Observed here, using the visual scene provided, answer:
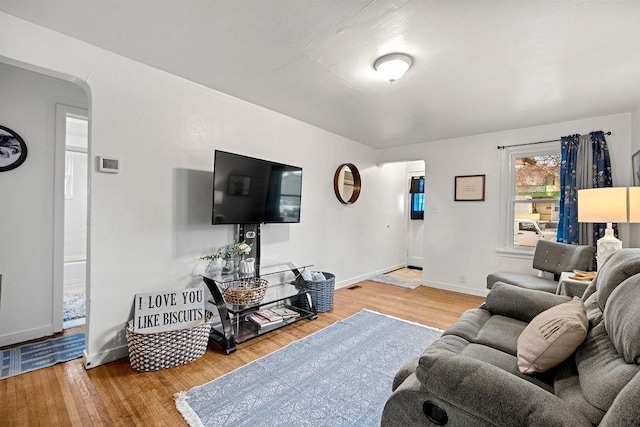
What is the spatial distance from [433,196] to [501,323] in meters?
3.10

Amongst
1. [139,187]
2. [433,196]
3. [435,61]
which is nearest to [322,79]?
[435,61]

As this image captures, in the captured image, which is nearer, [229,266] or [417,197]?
[229,266]

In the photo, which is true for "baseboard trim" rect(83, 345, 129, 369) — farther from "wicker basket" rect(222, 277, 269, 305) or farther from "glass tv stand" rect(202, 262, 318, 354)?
"wicker basket" rect(222, 277, 269, 305)

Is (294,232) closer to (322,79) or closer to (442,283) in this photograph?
(322,79)

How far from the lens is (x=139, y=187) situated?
2309 millimetres

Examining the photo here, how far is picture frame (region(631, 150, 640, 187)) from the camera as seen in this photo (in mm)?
2775

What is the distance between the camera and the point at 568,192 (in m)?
3.40

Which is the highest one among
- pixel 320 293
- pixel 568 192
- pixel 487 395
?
pixel 568 192

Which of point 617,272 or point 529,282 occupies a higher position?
point 617,272

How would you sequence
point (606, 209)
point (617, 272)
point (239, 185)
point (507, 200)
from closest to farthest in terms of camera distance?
point (617, 272) → point (606, 209) → point (239, 185) → point (507, 200)

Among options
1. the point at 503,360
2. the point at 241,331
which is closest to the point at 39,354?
the point at 241,331

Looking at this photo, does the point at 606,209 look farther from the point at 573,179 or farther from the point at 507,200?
the point at 507,200

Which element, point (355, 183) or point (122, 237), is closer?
point (122, 237)

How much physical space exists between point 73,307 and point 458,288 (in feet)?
16.8
